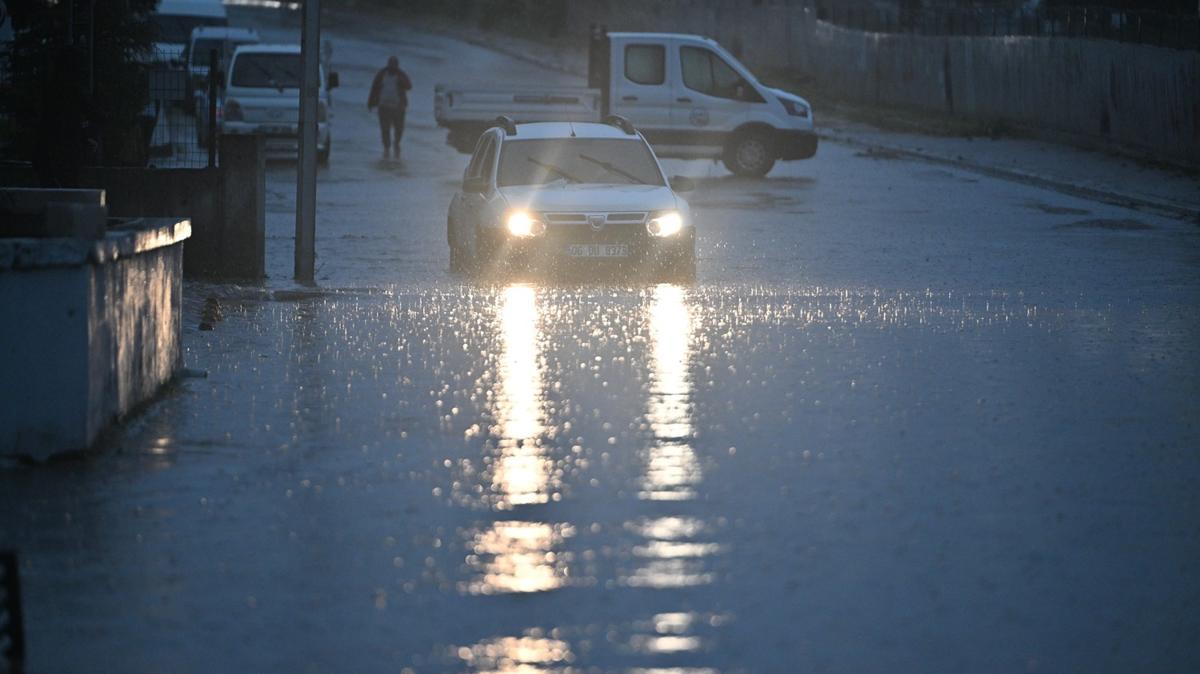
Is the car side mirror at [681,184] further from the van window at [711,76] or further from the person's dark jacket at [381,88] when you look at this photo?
the person's dark jacket at [381,88]

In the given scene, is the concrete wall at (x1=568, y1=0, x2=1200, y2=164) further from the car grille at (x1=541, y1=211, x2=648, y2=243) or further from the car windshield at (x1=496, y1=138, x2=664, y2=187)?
the car grille at (x1=541, y1=211, x2=648, y2=243)

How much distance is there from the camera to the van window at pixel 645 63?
104 ft

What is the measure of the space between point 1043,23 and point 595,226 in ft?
76.8

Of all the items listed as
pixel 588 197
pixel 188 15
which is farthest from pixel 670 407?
pixel 188 15

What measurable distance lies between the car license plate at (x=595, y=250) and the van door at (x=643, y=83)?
14.2 meters

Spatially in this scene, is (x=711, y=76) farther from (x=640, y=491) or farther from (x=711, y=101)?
(x=640, y=491)

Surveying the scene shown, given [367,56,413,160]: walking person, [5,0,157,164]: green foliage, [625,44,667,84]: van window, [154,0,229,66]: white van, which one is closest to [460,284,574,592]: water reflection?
[5,0,157,164]: green foliage

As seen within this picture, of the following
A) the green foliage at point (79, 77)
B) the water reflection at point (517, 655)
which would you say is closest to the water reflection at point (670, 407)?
the water reflection at point (517, 655)

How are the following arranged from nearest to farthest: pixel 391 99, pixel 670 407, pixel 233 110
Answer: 1. pixel 670 407
2. pixel 391 99
3. pixel 233 110

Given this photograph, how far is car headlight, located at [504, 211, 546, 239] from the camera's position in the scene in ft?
57.6

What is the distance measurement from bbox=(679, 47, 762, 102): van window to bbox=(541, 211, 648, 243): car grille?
1453cm

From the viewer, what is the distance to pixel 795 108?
104 feet

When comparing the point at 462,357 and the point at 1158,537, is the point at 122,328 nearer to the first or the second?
the point at 462,357

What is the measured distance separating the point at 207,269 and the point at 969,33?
96.1ft
